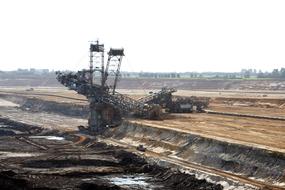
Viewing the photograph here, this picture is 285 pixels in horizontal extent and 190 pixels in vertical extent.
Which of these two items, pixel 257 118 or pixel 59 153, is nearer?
pixel 59 153

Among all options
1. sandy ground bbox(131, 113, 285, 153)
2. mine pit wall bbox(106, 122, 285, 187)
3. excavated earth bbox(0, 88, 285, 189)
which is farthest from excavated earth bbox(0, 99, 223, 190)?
sandy ground bbox(131, 113, 285, 153)

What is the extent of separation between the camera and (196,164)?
153 ft

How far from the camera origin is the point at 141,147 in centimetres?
5462

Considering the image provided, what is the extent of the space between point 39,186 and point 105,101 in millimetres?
32940

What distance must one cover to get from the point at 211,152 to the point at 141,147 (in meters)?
9.28

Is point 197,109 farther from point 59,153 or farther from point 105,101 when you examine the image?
point 59,153

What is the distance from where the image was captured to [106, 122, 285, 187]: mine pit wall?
40.0 meters

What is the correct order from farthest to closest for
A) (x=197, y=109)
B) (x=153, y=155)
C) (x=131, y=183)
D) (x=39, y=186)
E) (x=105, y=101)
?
(x=197, y=109) → (x=105, y=101) → (x=153, y=155) → (x=131, y=183) → (x=39, y=186)

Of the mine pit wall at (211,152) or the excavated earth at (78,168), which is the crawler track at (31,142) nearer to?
the excavated earth at (78,168)

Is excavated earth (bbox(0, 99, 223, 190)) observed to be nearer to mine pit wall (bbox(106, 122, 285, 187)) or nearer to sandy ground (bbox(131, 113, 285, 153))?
mine pit wall (bbox(106, 122, 285, 187))

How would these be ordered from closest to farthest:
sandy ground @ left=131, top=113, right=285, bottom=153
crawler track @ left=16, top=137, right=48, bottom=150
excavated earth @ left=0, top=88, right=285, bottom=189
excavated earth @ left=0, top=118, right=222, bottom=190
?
excavated earth @ left=0, top=118, right=222, bottom=190 → excavated earth @ left=0, top=88, right=285, bottom=189 → sandy ground @ left=131, top=113, right=285, bottom=153 → crawler track @ left=16, top=137, right=48, bottom=150

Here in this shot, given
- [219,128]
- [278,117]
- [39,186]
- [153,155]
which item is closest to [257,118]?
[278,117]

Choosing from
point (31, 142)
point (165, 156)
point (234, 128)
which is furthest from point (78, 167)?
point (234, 128)

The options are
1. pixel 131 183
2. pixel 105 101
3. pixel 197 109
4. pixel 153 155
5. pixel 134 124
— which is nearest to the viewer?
pixel 131 183
